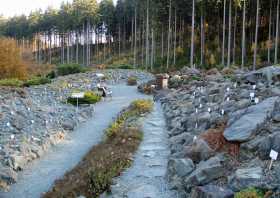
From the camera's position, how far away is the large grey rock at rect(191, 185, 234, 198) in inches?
316

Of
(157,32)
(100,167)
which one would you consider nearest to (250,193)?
(100,167)

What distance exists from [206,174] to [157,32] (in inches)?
2213

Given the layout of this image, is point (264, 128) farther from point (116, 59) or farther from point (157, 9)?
point (116, 59)

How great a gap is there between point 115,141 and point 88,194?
4.63 metres

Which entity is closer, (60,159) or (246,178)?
(246,178)

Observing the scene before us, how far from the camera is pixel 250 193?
25.1ft

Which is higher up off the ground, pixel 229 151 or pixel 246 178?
pixel 229 151

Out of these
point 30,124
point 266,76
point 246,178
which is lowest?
point 30,124

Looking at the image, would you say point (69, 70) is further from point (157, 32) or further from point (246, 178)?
point (246, 178)

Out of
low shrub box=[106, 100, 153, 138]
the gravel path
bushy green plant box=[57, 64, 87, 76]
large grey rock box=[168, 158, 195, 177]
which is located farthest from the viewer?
bushy green plant box=[57, 64, 87, 76]

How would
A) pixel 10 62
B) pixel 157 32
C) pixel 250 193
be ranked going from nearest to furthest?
pixel 250 193
pixel 10 62
pixel 157 32

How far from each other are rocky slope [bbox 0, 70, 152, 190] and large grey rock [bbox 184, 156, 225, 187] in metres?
5.23

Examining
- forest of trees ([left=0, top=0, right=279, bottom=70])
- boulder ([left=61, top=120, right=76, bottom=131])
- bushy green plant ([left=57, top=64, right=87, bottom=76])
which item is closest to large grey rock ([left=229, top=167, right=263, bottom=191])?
boulder ([left=61, top=120, right=76, bottom=131])

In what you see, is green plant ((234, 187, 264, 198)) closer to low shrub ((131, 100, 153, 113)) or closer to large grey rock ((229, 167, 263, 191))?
large grey rock ((229, 167, 263, 191))
